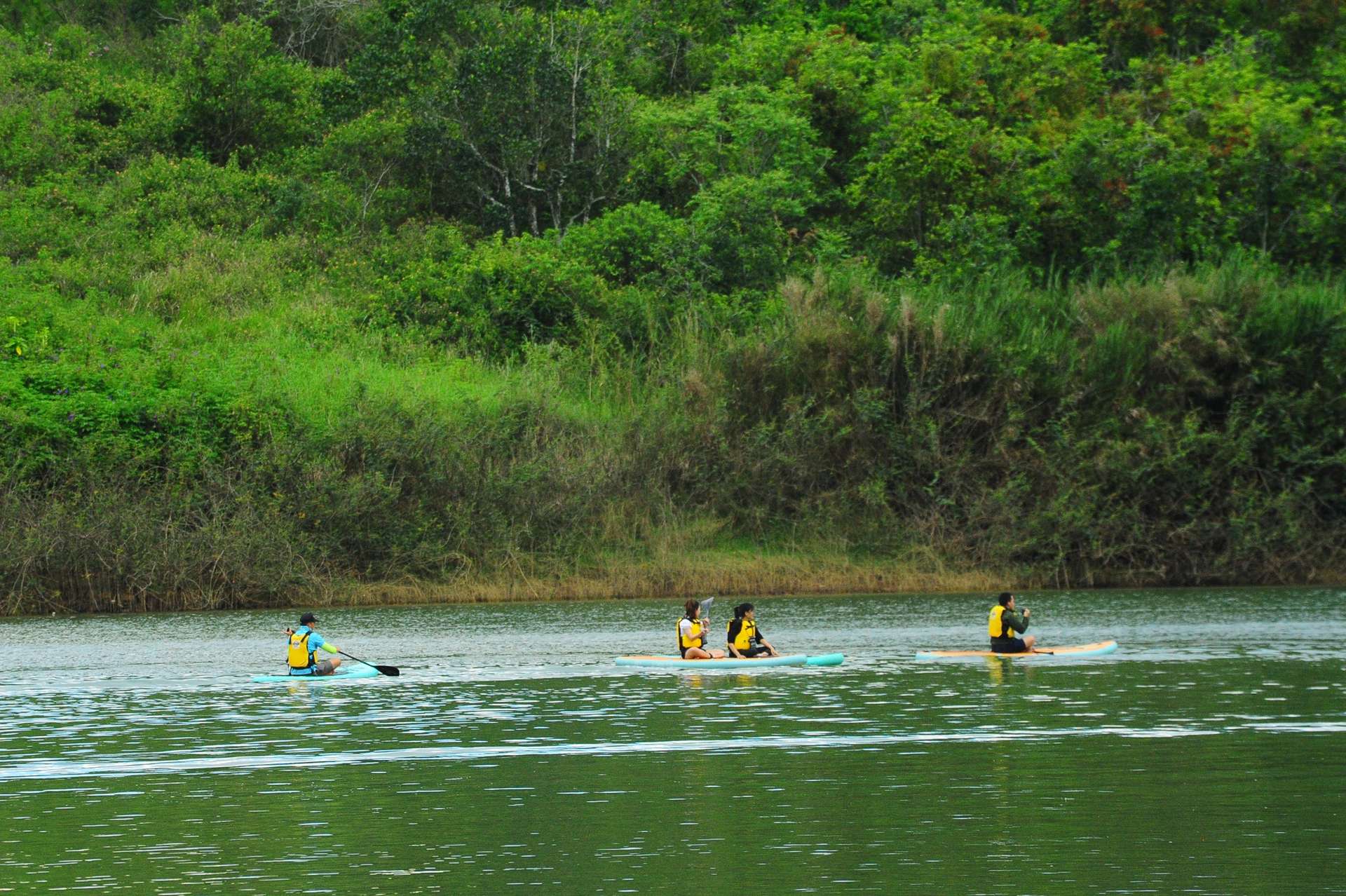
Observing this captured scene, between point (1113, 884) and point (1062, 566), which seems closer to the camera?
point (1113, 884)

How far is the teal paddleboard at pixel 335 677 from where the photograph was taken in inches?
981

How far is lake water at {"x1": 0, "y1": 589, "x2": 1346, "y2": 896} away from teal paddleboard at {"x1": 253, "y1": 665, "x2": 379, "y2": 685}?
0.63 feet

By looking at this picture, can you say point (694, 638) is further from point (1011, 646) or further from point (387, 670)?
point (1011, 646)

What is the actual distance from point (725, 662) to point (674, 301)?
21368 millimetres

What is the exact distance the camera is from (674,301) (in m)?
46.2

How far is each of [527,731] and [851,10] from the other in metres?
42.7

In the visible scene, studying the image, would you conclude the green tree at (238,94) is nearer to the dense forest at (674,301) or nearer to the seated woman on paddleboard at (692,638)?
the dense forest at (674,301)

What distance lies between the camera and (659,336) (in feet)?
150

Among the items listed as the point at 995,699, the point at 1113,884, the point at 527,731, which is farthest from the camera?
the point at 995,699

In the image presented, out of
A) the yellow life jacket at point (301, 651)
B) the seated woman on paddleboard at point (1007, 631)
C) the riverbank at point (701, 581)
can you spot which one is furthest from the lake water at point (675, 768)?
the riverbank at point (701, 581)

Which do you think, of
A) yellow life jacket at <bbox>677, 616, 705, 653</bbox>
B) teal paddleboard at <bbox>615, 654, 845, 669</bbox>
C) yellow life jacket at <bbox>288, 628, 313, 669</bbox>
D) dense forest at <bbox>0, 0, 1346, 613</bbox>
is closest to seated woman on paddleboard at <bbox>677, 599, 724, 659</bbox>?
yellow life jacket at <bbox>677, 616, 705, 653</bbox>

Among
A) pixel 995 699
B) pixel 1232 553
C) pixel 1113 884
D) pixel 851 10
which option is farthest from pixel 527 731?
pixel 851 10

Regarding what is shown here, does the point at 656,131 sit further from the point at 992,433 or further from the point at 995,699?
the point at 995,699

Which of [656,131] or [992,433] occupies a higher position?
[656,131]
